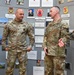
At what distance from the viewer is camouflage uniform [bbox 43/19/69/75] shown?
3.31m

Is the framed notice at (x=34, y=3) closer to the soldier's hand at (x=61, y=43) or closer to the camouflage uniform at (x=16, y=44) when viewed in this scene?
the camouflage uniform at (x=16, y=44)

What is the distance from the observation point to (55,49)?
11.0 feet

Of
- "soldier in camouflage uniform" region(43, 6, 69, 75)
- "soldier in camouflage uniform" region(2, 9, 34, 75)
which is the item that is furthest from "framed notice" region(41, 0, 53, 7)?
"soldier in camouflage uniform" region(43, 6, 69, 75)

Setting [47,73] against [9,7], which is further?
[9,7]

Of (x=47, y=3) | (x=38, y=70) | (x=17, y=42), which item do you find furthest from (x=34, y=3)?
(x=38, y=70)

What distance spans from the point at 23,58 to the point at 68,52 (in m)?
0.88

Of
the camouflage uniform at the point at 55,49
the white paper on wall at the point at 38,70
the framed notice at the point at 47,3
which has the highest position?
the framed notice at the point at 47,3

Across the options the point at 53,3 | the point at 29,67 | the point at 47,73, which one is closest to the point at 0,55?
the point at 29,67

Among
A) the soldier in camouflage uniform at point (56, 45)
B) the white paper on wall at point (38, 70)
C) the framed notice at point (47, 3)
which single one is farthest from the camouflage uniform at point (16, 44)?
the framed notice at point (47, 3)

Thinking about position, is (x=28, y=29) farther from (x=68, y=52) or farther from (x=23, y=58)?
(x=68, y=52)

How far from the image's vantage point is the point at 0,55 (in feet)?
13.9

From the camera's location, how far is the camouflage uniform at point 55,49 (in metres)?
3.31

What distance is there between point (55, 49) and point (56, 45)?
0.06 metres

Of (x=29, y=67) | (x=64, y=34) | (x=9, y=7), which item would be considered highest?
(x=9, y=7)
